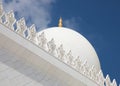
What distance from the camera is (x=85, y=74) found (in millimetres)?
8773

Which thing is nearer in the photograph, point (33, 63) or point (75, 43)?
point (33, 63)

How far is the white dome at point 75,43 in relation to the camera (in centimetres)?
1127

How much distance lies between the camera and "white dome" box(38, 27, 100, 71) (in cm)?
1127

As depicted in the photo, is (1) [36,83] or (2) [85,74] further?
(2) [85,74]

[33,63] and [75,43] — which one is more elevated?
[75,43]

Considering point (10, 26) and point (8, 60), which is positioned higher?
point (10, 26)

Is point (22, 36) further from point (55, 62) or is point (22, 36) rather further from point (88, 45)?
point (88, 45)

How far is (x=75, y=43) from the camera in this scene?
1164 centimetres

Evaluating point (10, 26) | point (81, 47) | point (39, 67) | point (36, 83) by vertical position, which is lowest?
point (36, 83)

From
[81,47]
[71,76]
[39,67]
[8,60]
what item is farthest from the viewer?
[81,47]

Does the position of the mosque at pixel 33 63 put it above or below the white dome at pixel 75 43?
below

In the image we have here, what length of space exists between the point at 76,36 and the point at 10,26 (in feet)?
16.5

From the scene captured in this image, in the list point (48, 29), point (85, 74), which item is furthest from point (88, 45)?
point (85, 74)

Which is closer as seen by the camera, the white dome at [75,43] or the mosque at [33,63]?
the mosque at [33,63]
